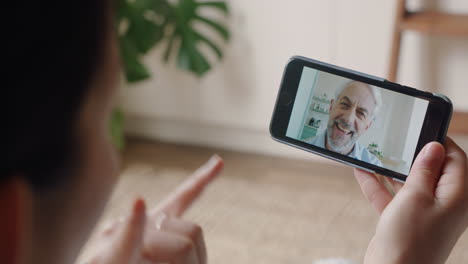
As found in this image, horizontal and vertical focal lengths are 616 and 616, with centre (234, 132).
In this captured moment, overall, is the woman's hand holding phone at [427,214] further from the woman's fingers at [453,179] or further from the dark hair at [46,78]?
the dark hair at [46,78]

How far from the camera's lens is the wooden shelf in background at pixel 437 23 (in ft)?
5.10

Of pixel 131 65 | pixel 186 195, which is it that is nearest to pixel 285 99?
pixel 186 195

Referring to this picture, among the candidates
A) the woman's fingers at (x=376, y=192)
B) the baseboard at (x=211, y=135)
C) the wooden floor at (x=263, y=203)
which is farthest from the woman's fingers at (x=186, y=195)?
the baseboard at (x=211, y=135)

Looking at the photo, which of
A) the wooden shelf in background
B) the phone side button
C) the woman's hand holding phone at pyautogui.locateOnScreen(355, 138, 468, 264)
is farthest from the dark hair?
the wooden shelf in background

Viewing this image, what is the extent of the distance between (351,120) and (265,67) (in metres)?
1.17

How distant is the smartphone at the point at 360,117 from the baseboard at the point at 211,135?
1.18 metres

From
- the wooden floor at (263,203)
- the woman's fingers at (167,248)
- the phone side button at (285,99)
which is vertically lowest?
the wooden floor at (263,203)

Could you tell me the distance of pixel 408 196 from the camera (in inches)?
23.3

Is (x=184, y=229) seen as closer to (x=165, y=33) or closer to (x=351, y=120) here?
(x=351, y=120)

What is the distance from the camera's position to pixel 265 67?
1.87m

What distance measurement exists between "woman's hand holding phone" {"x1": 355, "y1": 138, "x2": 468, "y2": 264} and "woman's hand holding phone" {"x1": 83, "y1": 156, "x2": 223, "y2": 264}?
0.59 ft

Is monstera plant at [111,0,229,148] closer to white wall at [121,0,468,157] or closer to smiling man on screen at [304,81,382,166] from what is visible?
white wall at [121,0,468,157]

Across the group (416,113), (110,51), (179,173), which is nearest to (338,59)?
(179,173)

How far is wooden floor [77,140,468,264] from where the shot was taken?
1465 mm
